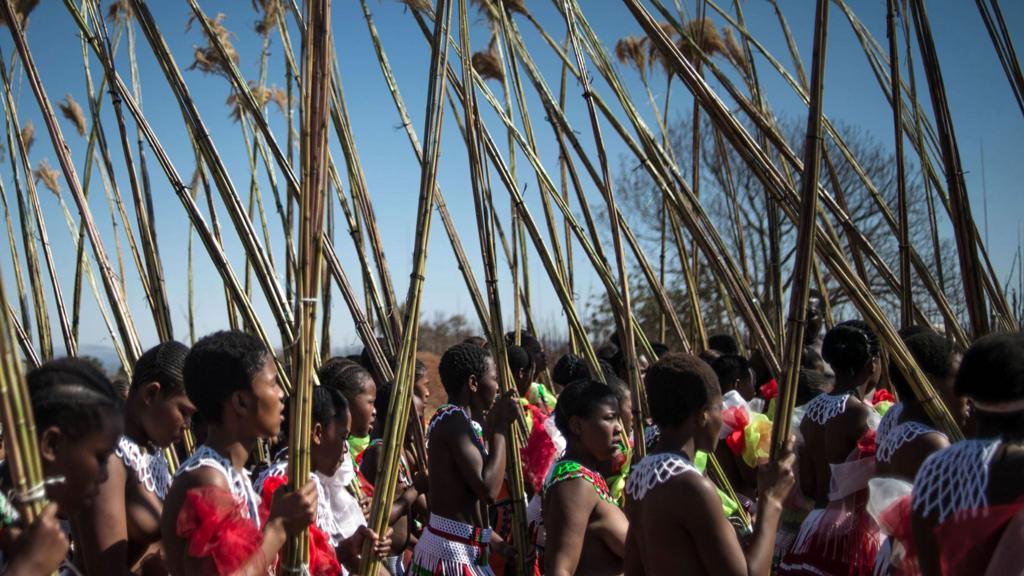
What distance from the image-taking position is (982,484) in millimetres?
1976

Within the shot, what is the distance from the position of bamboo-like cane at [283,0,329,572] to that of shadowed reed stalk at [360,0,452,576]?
1.14ft

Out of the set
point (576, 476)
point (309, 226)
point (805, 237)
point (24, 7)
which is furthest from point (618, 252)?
point (24, 7)

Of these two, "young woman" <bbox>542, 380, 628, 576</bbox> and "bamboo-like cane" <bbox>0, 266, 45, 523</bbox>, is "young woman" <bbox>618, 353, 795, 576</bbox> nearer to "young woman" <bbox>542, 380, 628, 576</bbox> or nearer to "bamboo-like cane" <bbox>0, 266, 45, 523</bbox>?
"young woman" <bbox>542, 380, 628, 576</bbox>

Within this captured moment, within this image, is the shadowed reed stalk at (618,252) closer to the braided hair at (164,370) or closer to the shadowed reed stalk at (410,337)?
the shadowed reed stalk at (410,337)

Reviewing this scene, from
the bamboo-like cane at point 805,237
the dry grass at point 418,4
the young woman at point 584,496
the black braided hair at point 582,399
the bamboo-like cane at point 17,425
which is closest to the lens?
the bamboo-like cane at point 17,425

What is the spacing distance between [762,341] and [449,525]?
151 cm

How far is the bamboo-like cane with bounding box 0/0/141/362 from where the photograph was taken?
317 centimetres

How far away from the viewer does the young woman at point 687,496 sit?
91.6 inches

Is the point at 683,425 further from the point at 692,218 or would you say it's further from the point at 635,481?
the point at 692,218

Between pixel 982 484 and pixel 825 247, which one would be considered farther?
pixel 825 247

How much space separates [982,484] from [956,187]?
45.0 inches

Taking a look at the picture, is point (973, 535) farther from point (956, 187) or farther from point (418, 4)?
point (418, 4)

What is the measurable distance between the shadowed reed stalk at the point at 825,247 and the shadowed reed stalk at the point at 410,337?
698mm

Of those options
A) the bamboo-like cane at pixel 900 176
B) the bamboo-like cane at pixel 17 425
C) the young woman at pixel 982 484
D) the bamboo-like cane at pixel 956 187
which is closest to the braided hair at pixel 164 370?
the bamboo-like cane at pixel 17 425
